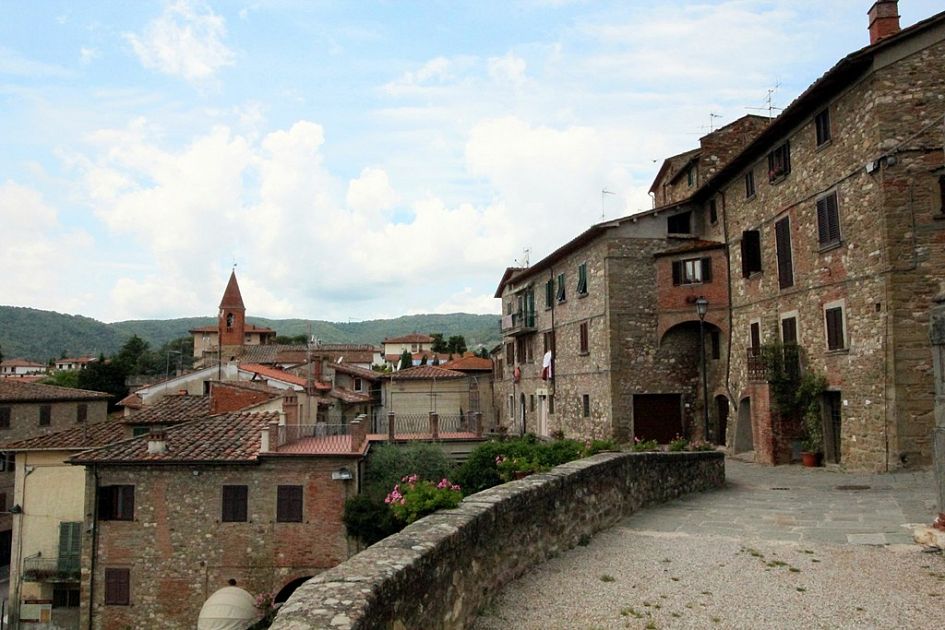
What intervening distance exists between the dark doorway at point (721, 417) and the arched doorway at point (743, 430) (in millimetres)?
1527

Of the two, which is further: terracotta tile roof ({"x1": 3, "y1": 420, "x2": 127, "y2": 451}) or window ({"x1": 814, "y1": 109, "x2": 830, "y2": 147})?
terracotta tile roof ({"x1": 3, "y1": 420, "x2": 127, "y2": 451})

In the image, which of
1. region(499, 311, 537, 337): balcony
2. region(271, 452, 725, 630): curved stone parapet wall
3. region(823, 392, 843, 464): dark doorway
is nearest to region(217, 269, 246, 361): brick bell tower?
region(499, 311, 537, 337): balcony

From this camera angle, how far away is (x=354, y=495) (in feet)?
73.1

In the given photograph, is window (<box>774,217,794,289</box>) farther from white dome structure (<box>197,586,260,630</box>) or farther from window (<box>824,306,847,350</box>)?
white dome structure (<box>197,586,260,630</box>)

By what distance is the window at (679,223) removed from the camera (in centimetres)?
2630

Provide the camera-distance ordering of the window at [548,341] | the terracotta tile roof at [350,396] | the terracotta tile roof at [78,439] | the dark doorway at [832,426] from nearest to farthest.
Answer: the dark doorway at [832,426] < the terracotta tile roof at [78,439] < the window at [548,341] < the terracotta tile roof at [350,396]

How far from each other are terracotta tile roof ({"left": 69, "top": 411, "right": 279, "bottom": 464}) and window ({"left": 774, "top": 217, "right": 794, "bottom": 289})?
17382mm

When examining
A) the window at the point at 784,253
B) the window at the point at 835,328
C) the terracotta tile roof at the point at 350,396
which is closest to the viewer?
the window at the point at 835,328

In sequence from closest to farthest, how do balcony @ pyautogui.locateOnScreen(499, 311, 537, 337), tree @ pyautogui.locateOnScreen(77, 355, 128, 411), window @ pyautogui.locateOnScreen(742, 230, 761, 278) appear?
window @ pyautogui.locateOnScreen(742, 230, 761, 278) → balcony @ pyautogui.locateOnScreen(499, 311, 537, 337) → tree @ pyautogui.locateOnScreen(77, 355, 128, 411)

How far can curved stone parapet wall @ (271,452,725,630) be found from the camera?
149 inches

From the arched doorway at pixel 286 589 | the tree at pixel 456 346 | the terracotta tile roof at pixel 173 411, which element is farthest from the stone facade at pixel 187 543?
the tree at pixel 456 346

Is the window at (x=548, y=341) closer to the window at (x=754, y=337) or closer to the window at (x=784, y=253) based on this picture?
the window at (x=754, y=337)

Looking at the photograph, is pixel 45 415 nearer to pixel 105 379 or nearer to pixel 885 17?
pixel 105 379

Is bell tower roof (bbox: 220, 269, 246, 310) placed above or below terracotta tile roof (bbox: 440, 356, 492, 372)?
above
